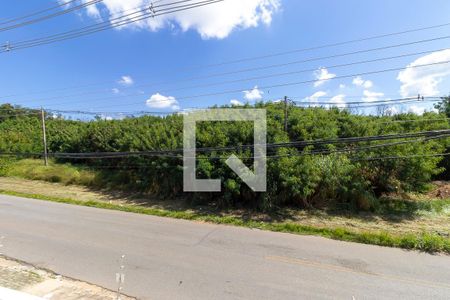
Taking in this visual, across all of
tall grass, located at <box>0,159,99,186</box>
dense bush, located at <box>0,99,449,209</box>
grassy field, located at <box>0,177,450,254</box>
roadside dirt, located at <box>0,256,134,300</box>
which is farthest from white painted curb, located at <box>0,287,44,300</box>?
tall grass, located at <box>0,159,99,186</box>

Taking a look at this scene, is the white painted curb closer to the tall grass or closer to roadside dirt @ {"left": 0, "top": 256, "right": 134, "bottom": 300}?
roadside dirt @ {"left": 0, "top": 256, "right": 134, "bottom": 300}

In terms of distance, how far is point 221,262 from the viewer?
607cm

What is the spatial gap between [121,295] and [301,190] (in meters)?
7.52

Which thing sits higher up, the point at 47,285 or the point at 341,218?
the point at 47,285

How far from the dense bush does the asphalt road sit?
2882mm

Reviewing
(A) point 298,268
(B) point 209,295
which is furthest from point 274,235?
(B) point 209,295

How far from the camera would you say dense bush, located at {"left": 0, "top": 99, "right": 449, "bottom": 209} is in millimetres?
10797

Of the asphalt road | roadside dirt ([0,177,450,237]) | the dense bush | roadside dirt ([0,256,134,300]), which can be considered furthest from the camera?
the dense bush

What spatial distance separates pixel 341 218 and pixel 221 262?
5837 millimetres

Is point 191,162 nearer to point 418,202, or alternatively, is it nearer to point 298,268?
point 298,268

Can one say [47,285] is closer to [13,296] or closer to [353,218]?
[13,296]

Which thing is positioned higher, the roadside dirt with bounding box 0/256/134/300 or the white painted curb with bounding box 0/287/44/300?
the white painted curb with bounding box 0/287/44/300
